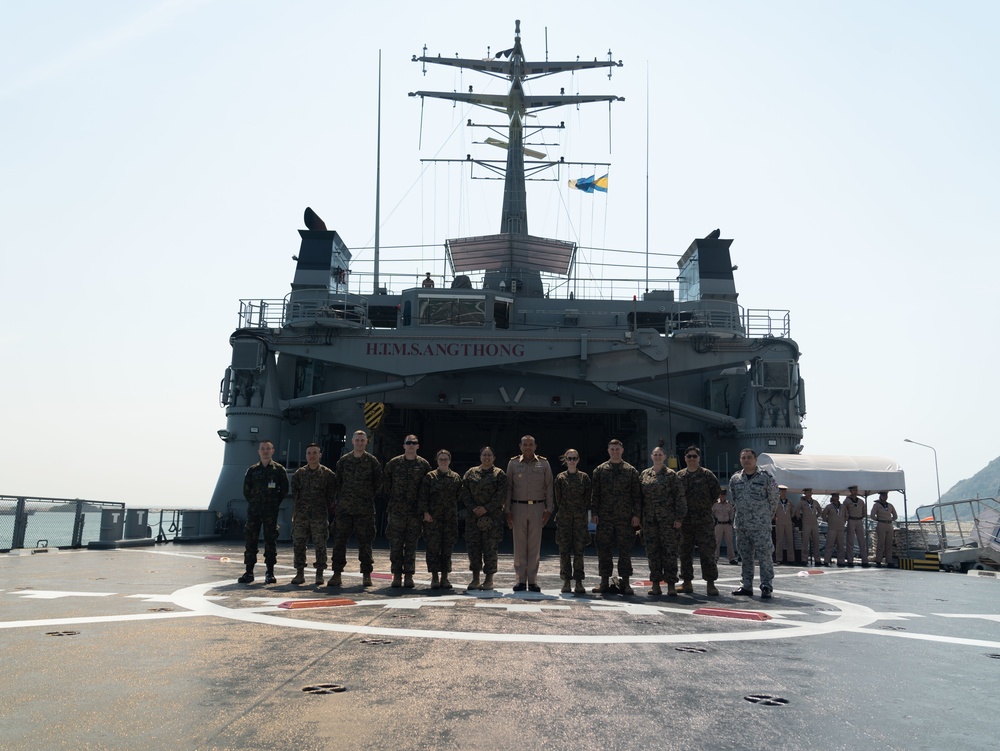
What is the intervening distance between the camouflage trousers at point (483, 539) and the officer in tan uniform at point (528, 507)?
228mm

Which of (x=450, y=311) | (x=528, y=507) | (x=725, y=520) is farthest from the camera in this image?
(x=450, y=311)

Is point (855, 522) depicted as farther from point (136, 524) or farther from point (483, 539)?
point (136, 524)

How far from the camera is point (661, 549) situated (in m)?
8.42

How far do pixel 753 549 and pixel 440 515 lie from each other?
3.60m

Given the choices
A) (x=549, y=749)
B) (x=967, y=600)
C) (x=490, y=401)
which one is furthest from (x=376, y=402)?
(x=549, y=749)

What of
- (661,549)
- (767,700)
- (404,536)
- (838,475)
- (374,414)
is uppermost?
(374,414)

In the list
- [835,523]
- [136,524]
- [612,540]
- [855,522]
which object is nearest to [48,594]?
[612,540]

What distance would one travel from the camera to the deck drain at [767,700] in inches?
138

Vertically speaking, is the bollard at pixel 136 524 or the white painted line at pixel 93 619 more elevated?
the bollard at pixel 136 524

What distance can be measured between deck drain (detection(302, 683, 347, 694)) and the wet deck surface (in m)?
0.01

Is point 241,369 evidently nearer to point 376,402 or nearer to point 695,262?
point 376,402

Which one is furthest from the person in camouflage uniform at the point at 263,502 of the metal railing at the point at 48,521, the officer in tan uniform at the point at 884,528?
the officer in tan uniform at the point at 884,528

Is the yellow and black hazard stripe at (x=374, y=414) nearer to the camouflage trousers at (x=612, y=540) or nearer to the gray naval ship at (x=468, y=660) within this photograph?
the gray naval ship at (x=468, y=660)

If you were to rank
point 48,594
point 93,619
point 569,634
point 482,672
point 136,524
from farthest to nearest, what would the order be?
point 136,524 < point 48,594 < point 93,619 < point 569,634 < point 482,672
